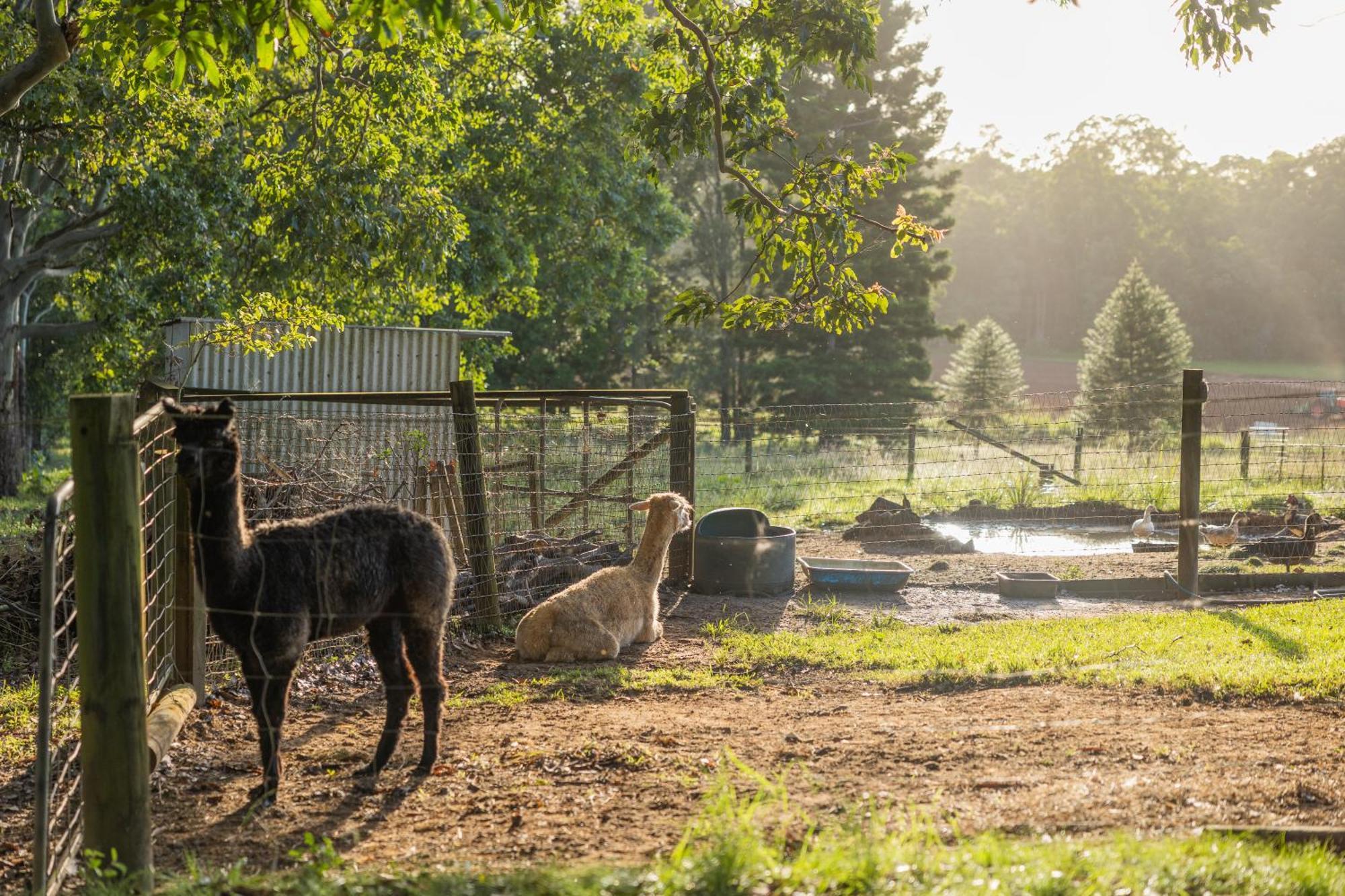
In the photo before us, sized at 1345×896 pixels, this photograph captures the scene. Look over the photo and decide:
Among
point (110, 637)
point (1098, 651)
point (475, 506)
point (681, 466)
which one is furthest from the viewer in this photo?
point (681, 466)

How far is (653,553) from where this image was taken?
863 centimetres

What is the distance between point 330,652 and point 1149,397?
33176mm

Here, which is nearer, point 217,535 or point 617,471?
point 217,535

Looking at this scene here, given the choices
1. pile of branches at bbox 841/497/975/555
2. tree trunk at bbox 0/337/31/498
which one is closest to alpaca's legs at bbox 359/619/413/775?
pile of branches at bbox 841/497/975/555

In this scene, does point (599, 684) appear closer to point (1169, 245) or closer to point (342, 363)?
point (342, 363)

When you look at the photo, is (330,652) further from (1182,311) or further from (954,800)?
(1182,311)

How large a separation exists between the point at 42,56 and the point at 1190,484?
32.3 feet

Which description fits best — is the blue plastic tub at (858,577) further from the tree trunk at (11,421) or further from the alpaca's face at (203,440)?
the tree trunk at (11,421)

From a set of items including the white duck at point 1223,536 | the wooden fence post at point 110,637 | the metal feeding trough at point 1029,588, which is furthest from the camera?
the white duck at point 1223,536

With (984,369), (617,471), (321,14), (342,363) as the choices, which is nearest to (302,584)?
(321,14)

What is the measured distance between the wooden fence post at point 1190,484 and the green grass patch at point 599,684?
16.6 ft

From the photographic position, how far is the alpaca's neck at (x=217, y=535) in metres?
4.61

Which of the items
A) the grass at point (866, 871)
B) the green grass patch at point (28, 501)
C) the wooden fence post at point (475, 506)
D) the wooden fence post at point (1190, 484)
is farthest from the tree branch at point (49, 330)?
the grass at point (866, 871)

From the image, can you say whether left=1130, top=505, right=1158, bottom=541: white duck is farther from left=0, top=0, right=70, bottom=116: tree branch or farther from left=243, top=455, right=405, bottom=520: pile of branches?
left=0, top=0, right=70, bottom=116: tree branch
